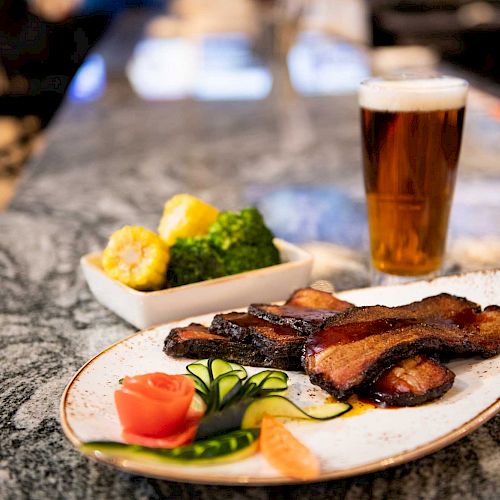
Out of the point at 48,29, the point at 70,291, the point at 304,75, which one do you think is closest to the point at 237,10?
the point at 48,29

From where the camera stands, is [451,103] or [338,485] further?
[451,103]

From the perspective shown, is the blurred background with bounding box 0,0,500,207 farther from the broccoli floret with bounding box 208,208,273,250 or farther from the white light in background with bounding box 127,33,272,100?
the broccoli floret with bounding box 208,208,273,250

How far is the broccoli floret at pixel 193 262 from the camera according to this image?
1.62 m

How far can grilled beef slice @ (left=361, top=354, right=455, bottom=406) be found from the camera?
Answer: 1.10 m

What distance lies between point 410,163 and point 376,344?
24.1 inches

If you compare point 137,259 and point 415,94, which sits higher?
point 415,94

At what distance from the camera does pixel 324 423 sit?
3.52ft

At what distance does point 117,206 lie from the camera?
266 cm

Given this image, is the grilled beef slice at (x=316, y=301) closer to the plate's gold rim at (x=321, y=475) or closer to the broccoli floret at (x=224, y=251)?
the broccoli floret at (x=224, y=251)

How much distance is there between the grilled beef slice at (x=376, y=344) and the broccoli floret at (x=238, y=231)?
474 millimetres

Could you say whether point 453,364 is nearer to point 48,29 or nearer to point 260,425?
point 260,425

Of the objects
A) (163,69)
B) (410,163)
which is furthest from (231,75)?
(410,163)

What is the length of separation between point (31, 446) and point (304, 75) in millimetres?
4041

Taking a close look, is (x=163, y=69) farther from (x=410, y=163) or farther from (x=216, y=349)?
(x=216, y=349)
